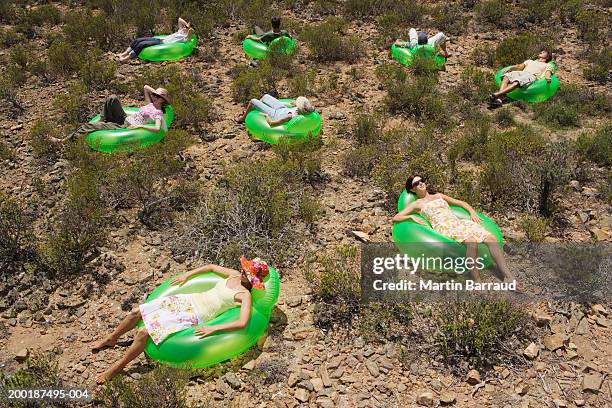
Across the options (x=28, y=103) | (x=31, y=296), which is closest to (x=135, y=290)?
(x=31, y=296)

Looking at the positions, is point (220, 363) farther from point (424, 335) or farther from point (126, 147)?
point (126, 147)

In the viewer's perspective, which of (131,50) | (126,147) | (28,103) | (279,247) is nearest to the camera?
(279,247)

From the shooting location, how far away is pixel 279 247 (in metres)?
5.75

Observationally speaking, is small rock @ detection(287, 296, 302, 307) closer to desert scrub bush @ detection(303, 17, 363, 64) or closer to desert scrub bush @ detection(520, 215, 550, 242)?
desert scrub bush @ detection(520, 215, 550, 242)

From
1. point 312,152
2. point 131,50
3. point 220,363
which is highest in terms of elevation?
point 131,50

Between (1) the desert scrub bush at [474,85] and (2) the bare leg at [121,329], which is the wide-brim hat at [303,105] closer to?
(1) the desert scrub bush at [474,85]

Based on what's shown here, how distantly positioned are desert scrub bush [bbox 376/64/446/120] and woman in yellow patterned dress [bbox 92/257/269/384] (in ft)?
15.4

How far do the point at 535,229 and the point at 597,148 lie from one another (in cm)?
230

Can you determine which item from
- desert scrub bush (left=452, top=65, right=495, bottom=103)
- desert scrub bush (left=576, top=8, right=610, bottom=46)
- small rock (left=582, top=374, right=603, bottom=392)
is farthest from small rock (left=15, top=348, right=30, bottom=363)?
desert scrub bush (left=576, top=8, right=610, bottom=46)

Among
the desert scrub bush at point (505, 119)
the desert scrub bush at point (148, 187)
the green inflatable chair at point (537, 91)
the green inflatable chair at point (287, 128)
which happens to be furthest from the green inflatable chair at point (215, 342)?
the green inflatable chair at point (537, 91)

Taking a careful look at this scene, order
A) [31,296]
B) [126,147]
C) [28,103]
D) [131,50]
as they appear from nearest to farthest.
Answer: [31,296], [126,147], [28,103], [131,50]

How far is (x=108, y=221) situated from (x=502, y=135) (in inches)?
220

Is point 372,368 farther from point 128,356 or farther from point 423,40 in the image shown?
point 423,40

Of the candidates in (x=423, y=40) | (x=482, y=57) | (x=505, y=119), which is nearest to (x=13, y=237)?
(x=505, y=119)
